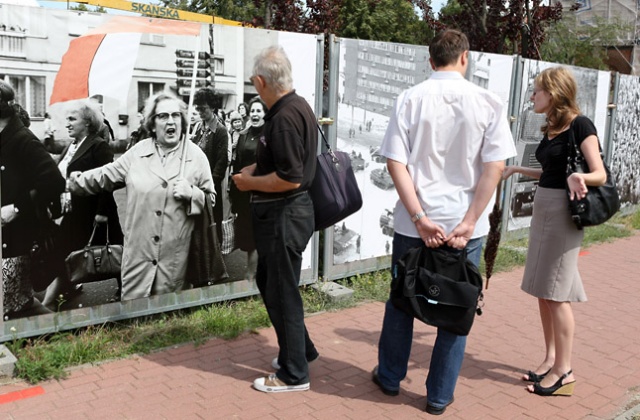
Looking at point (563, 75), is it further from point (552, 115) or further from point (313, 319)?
→ point (313, 319)

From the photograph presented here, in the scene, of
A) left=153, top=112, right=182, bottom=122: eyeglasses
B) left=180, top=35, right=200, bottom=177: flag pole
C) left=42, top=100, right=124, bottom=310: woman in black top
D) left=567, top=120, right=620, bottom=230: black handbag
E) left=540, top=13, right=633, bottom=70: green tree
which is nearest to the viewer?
left=567, top=120, right=620, bottom=230: black handbag

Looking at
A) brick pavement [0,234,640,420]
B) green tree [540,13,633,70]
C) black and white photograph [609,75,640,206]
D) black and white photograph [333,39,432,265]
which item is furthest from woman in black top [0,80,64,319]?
green tree [540,13,633,70]

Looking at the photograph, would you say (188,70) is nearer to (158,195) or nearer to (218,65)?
(218,65)

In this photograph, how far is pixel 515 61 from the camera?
8.13m

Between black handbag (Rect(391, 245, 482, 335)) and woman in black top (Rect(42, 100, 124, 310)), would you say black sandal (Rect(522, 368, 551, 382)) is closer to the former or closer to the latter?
black handbag (Rect(391, 245, 482, 335))

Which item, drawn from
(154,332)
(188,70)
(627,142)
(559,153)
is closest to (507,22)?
(627,142)

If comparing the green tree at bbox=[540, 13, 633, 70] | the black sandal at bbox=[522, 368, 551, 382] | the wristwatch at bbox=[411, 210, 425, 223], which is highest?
the green tree at bbox=[540, 13, 633, 70]

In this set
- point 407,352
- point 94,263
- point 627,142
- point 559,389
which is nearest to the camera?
point 407,352

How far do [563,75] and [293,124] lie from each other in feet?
5.66

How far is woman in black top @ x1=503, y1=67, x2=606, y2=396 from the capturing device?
4145 millimetres

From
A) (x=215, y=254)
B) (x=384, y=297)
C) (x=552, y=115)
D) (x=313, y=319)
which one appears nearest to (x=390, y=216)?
(x=384, y=297)

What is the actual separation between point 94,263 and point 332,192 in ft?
5.72

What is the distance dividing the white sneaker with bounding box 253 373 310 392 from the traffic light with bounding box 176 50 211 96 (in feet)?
6.93

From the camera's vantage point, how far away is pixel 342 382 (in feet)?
14.2
